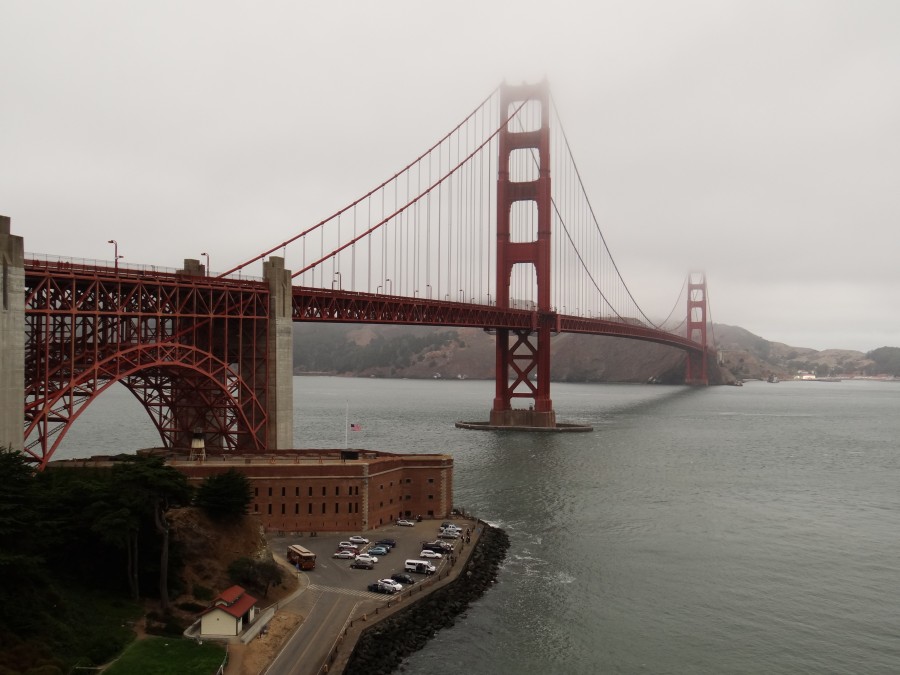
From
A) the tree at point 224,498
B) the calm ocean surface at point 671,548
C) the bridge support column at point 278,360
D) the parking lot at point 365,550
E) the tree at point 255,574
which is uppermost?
the bridge support column at point 278,360

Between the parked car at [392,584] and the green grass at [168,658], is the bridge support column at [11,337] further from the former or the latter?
the parked car at [392,584]

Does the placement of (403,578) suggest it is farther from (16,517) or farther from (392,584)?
(16,517)

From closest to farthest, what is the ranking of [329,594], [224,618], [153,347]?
[224,618] < [329,594] < [153,347]

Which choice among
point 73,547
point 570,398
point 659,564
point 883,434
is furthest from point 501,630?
point 570,398

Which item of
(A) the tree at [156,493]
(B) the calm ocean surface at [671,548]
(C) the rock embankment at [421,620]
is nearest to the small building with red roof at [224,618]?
(A) the tree at [156,493]

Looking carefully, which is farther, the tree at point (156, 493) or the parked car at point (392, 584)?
the parked car at point (392, 584)

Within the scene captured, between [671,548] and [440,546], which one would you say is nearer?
[440,546]

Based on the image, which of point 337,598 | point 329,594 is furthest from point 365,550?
point 337,598
